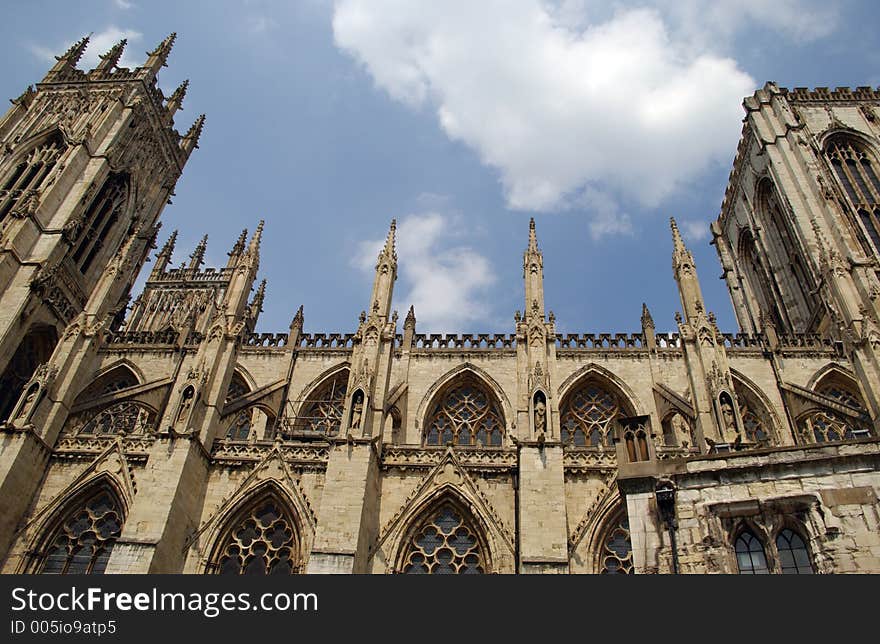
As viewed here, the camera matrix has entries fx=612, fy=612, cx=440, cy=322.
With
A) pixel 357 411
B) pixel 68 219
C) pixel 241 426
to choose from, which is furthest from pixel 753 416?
pixel 68 219

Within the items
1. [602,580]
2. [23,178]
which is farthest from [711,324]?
[23,178]

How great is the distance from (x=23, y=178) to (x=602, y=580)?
96.8ft

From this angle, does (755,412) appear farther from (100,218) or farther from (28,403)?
(100,218)

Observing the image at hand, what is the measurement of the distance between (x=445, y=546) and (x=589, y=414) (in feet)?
28.1

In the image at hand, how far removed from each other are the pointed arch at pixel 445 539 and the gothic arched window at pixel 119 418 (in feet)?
35.7

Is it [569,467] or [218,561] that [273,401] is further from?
[569,467]

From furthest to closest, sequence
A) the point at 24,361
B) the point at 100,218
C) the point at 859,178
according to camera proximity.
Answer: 1. the point at 100,218
2. the point at 859,178
3. the point at 24,361

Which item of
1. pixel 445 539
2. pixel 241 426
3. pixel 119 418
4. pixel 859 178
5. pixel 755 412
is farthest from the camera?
pixel 859 178

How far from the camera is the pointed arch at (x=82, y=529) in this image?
49.0ft

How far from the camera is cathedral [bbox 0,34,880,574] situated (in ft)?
29.5

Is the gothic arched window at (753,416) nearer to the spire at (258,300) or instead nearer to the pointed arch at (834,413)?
the pointed arch at (834,413)

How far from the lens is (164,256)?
140 feet

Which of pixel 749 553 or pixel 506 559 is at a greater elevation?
pixel 506 559

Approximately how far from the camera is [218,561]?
14594 mm
